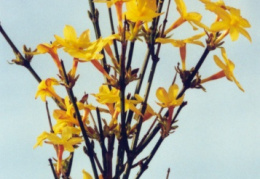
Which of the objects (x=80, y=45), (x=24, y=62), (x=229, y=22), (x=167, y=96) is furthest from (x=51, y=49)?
(x=229, y=22)

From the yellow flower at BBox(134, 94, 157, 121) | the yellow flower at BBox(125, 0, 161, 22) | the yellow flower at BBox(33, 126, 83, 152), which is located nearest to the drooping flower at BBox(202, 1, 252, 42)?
the yellow flower at BBox(125, 0, 161, 22)

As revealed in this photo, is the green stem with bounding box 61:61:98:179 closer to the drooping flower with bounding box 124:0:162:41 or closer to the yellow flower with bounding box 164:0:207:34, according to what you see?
the drooping flower with bounding box 124:0:162:41

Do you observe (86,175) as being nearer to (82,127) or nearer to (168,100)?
(82,127)

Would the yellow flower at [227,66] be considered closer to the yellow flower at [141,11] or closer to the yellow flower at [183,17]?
the yellow flower at [183,17]

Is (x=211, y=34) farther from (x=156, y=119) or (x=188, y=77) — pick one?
(x=156, y=119)

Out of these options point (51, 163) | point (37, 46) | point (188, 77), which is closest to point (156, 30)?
point (188, 77)

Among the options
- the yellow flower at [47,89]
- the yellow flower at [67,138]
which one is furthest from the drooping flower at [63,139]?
the yellow flower at [47,89]
